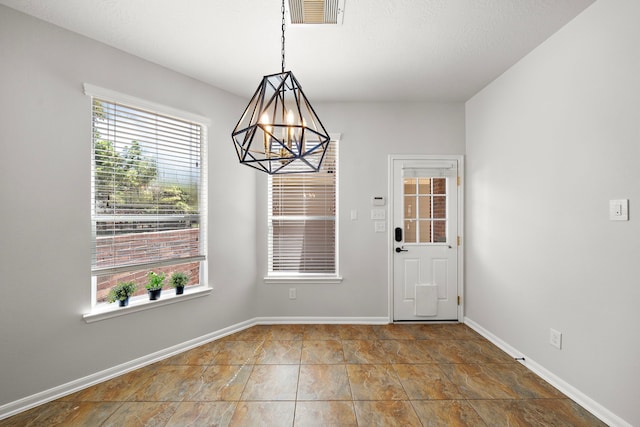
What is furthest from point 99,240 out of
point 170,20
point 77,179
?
point 170,20

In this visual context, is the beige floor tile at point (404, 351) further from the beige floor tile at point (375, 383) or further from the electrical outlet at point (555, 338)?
the electrical outlet at point (555, 338)

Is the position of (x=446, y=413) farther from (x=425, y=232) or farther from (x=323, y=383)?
(x=425, y=232)

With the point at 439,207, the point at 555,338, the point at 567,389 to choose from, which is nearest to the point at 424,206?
the point at 439,207

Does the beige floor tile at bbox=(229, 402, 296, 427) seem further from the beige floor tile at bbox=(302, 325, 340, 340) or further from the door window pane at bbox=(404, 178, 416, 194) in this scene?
the door window pane at bbox=(404, 178, 416, 194)

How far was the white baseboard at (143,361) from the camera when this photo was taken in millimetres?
2047

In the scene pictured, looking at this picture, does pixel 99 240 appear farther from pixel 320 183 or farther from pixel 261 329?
pixel 320 183

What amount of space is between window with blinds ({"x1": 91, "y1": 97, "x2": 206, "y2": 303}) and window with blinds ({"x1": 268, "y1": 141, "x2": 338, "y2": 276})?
924 millimetres

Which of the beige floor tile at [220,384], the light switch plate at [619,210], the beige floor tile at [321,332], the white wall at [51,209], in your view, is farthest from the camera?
the beige floor tile at [321,332]

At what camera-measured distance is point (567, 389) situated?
7.18 ft

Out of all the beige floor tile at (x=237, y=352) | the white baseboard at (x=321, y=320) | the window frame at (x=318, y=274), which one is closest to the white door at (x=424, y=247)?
the white baseboard at (x=321, y=320)

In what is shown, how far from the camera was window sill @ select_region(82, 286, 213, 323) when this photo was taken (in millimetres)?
2377

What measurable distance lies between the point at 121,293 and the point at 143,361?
0.65 m

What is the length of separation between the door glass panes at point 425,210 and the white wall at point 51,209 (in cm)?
281

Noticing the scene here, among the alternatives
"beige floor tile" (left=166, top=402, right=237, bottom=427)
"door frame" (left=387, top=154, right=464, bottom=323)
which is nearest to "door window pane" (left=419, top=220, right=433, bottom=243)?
"door frame" (left=387, top=154, right=464, bottom=323)
